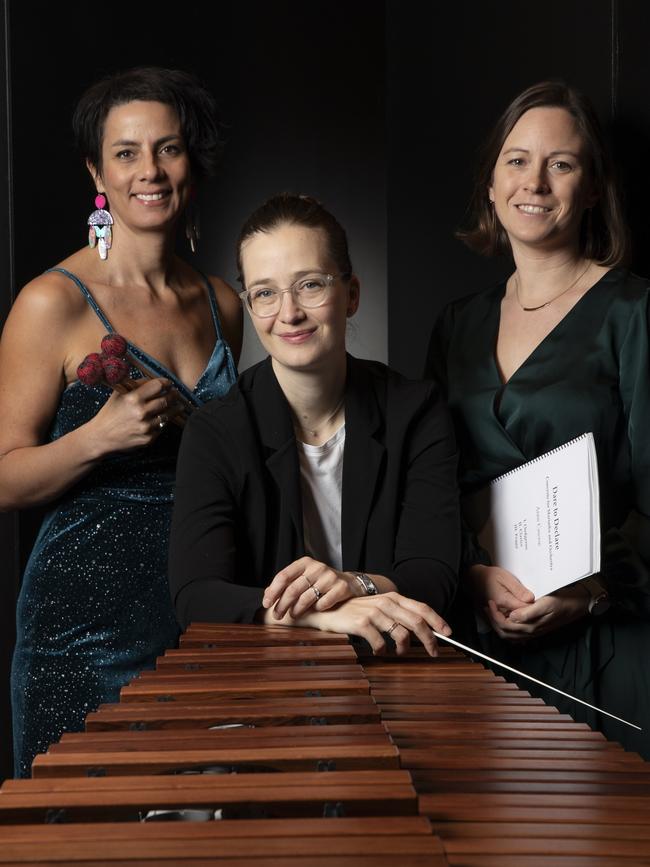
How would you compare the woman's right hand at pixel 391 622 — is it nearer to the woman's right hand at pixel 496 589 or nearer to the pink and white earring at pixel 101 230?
the woman's right hand at pixel 496 589

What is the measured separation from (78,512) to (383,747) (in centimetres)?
172

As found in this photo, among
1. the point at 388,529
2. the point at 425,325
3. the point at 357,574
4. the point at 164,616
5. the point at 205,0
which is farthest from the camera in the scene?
the point at 205,0

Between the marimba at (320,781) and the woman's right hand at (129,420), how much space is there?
942 mm

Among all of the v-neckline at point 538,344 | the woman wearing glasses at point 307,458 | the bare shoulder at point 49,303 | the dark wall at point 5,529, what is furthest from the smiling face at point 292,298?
the dark wall at point 5,529

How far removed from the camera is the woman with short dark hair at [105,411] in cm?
287

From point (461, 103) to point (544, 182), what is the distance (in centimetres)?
163

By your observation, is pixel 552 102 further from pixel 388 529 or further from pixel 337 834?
pixel 337 834

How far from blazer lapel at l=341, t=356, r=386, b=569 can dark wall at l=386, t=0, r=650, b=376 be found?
1090 mm

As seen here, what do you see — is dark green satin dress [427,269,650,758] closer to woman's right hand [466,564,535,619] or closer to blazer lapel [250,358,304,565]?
woman's right hand [466,564,535,619]

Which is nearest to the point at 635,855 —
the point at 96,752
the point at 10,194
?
the point at 96,752

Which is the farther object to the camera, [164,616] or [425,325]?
[425,325]

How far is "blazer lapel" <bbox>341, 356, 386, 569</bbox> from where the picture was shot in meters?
2.53

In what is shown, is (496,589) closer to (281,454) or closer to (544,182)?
(281,454)

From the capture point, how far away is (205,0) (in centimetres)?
532
